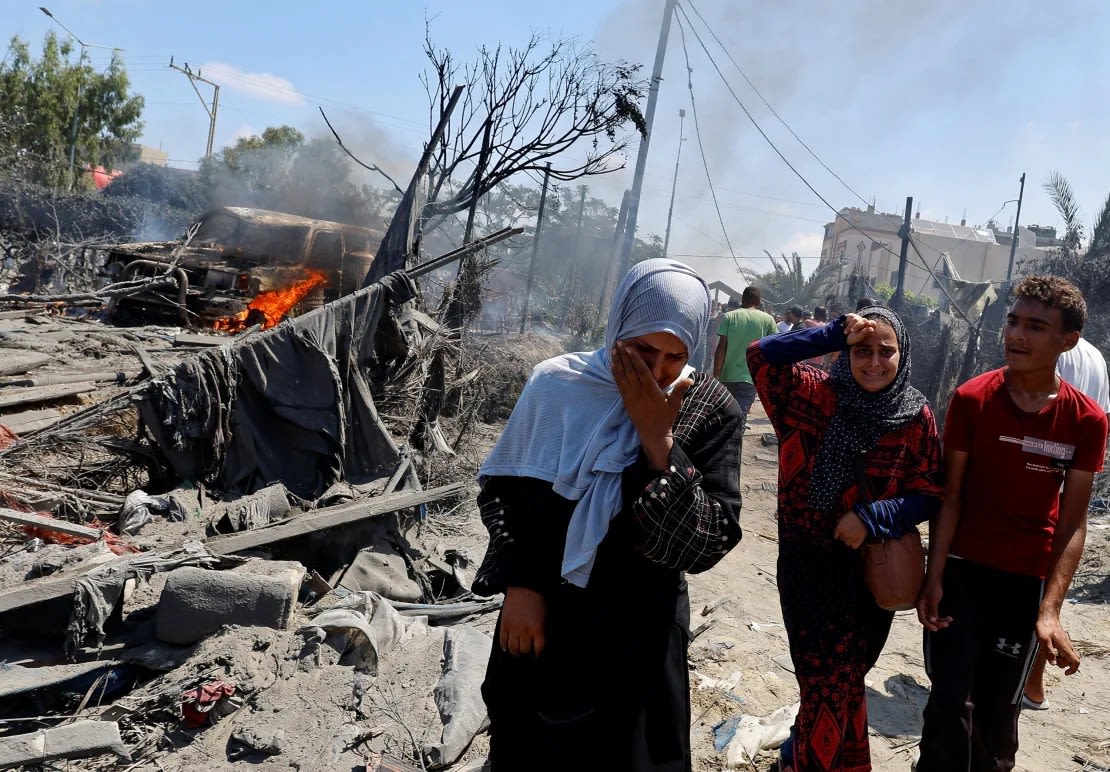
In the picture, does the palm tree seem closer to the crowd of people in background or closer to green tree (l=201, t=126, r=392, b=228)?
green tree (l=201, t=126, r=392, b=228)

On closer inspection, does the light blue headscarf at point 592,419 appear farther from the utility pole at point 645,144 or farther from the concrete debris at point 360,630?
the utility pole at point 645,144

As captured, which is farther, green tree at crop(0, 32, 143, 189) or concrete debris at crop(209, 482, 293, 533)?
green tree at crop(0, 32, 143, 189)

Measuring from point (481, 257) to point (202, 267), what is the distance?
19.1ft

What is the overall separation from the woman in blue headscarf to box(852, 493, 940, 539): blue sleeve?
880 millimetres

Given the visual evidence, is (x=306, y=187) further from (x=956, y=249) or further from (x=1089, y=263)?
(x=956, y=249)

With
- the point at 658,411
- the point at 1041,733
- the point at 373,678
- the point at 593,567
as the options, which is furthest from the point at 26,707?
the point at 1041,733

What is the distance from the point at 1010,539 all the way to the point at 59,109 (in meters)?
33.2

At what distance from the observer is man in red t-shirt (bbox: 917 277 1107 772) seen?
2764mm

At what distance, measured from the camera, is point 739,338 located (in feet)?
27.8

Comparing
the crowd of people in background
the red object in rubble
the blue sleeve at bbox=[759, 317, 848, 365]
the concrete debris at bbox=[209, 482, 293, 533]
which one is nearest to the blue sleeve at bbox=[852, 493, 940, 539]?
the crowd of people in background

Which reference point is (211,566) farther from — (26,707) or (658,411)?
(658,411)

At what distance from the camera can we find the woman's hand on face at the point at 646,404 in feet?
5.98

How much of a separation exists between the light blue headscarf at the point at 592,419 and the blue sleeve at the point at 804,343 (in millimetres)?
935

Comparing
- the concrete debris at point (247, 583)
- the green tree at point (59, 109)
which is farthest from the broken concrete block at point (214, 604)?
the green tree at point (59, 109)
